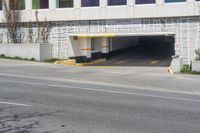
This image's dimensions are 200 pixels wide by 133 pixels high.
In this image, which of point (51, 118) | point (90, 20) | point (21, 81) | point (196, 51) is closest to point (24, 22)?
point (90, 20)

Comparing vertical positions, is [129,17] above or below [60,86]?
above

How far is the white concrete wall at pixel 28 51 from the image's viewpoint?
1175 inches

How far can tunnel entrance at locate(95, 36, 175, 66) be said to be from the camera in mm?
31922

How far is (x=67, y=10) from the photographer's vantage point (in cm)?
3080

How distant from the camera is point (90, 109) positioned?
11969 millimetres

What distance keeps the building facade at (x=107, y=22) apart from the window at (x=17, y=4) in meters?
0.09

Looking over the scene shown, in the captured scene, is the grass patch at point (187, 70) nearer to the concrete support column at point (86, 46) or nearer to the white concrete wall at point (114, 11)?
the white concrete wall at point (114, 11)

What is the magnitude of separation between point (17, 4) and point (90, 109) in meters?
21.6

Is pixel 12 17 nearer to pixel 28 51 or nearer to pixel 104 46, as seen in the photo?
pixel 28 51

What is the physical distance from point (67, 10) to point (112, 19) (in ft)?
10.3

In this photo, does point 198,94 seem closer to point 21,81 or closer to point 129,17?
point 21,81

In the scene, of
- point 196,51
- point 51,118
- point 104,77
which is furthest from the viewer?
point 196,51

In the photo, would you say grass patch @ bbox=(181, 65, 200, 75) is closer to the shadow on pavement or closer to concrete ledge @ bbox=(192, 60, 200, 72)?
concrete ledge @ bbox=(192, 60, 200, 72)

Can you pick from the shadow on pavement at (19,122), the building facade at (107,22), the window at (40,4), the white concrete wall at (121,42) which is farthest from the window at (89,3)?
the shadow on pavement at (19,122)
